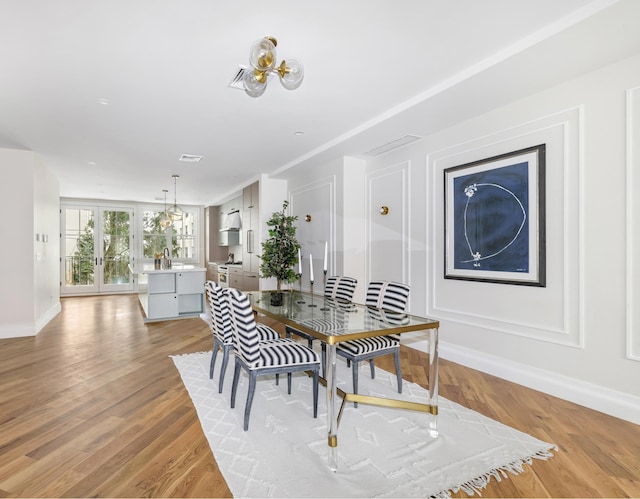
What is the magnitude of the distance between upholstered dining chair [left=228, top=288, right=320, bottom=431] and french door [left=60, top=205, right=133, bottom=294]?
9.08 m

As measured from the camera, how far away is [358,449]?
2.25m

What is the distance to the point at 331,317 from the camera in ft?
8.63

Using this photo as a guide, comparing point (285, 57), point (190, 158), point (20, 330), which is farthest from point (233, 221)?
point (285, 57)

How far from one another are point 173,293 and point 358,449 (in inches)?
Answer: 195

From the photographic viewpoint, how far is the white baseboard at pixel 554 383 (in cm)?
266

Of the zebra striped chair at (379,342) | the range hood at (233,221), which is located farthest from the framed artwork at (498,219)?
the range hood at (233,221)

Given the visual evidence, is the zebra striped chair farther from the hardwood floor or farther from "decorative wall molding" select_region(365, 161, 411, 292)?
"decorative wall molding" select_region(365, 161, 411, 292)

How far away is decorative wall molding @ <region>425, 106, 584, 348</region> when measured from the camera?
298cm

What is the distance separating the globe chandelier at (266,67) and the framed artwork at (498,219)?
91.0 inches

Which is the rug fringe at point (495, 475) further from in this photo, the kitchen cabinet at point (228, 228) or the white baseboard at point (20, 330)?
the kitchen cabinet at point (228, 228)

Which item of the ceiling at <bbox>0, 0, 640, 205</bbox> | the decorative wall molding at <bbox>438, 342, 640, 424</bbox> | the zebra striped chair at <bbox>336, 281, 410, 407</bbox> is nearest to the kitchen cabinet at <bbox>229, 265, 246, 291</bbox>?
the ceiling at <bbox>0, 0, 640, 205</bbox>

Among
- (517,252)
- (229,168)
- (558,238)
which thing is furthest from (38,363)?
(558,238)

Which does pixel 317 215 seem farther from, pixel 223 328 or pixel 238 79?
pixel 223 328

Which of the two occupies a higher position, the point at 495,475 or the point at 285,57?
the point at 285,57
